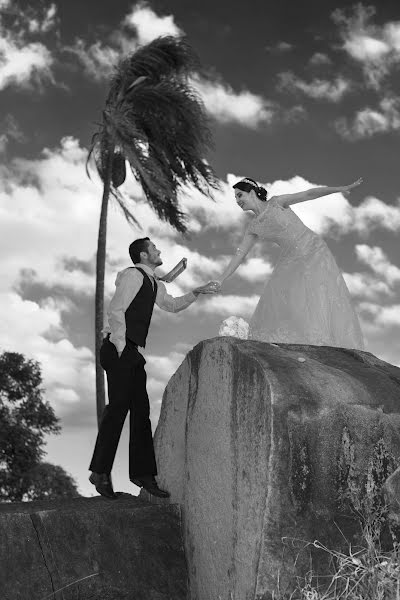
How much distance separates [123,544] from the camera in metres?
5.51

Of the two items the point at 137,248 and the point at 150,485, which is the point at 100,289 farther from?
the point at 150,485

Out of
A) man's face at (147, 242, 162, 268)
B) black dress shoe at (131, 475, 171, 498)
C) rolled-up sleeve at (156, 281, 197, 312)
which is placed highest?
man's face at (147, 242, 162, 268)

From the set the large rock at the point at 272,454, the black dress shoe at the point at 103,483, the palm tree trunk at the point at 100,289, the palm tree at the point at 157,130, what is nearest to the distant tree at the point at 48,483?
the palm tree trunk at the point at 100,289

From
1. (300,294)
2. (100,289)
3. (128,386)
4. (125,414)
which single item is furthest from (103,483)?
(100,289)

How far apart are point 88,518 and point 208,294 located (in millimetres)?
2051

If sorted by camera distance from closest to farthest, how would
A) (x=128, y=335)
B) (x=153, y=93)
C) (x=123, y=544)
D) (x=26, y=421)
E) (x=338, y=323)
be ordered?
1. (x=123, y=544)
2. (x=128, y=335)
3. (x=338, y=323)
4. (x=153, y=93)
5. (x=26, y=421)

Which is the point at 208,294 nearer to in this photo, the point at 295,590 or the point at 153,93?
the point at 295,590

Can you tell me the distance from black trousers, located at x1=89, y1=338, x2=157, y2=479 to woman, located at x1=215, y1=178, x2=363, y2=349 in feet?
3.35

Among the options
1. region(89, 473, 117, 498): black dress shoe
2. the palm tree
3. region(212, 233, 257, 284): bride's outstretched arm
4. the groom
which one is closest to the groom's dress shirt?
the groom

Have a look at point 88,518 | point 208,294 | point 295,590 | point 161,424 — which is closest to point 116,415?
point 161,424

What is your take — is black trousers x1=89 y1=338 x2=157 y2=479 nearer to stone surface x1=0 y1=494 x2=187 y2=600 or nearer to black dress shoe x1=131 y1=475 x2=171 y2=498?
black dress shoe x1=131 y1=475 x2=171 y2=498

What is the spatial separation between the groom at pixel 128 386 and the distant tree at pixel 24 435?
12655 mm

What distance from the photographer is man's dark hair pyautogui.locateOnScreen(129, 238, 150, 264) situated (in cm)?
650

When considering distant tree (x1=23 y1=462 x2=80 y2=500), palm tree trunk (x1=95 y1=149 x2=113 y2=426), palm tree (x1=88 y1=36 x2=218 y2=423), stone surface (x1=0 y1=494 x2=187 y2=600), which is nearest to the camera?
stone surface (x1=0 y1=494 x2=187 y2=600)
